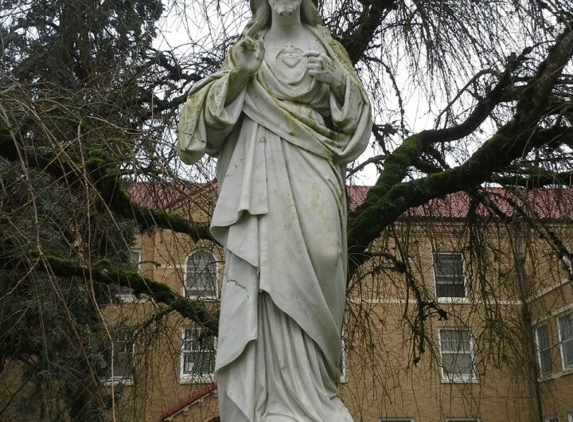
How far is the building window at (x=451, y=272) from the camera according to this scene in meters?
9.34

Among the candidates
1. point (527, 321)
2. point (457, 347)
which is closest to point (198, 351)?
point (457, 347)

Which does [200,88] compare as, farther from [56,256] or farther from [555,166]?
[555,166]

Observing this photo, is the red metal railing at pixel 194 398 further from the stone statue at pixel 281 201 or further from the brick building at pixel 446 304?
the stone statue at pixel 281 201

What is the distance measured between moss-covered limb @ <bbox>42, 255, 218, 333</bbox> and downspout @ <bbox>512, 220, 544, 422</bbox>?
121 inches

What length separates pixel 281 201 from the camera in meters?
3.98

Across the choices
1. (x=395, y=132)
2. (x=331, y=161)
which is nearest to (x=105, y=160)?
(x=331, y=161)

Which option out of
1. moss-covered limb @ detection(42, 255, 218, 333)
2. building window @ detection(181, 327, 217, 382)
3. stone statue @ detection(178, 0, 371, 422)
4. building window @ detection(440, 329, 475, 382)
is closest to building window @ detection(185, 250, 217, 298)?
moss-covered limb @ detection(42, 255, 218, 333)

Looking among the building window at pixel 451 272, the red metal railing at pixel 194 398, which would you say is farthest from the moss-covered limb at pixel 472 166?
the red metal railing at pixel 194 398

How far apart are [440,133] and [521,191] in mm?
1034

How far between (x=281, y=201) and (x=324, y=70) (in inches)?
29.1

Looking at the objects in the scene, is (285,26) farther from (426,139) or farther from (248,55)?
(426,139)

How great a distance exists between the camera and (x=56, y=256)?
668cm

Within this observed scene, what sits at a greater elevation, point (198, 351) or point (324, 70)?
point (324, 70)

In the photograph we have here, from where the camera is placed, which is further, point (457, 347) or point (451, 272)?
point (451, 272)
